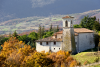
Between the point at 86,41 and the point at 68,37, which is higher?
the point at 68,37

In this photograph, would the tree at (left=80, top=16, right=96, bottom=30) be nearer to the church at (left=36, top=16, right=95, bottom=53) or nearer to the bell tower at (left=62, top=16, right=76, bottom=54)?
the church at (left=36, top=16, right=95, bottom=53)

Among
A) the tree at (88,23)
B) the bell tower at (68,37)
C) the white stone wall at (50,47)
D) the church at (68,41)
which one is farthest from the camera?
the tree at (88,23)

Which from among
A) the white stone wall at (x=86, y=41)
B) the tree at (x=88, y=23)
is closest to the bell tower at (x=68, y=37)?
the white stone wall at (x=86, y=41)

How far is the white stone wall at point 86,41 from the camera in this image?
38469 mm

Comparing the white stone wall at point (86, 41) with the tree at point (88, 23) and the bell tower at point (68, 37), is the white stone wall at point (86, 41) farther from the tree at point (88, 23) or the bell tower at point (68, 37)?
the tree at point (88, 23)

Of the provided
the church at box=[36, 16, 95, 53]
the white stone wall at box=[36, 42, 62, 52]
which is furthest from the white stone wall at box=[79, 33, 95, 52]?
the white stone wall at box=[36, 42, 62, 52]

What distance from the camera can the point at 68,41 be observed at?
36875 millimetres

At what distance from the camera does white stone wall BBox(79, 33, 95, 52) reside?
1515 inches

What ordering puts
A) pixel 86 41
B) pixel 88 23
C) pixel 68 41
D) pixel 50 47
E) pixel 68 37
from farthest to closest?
1. pixel 88 23
2. pixel 86 41
3. pixel 50 47
4. pixel 68 37
5. pixel 68 41

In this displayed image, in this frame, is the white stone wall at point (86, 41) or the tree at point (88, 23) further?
the tree at point (88, 23)

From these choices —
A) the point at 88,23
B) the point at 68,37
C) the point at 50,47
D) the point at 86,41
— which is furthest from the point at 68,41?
the point at 88,23

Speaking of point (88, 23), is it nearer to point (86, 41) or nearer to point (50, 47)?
point (86, 41)

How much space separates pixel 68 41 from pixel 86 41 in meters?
5.91

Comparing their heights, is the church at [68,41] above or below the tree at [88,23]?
below
